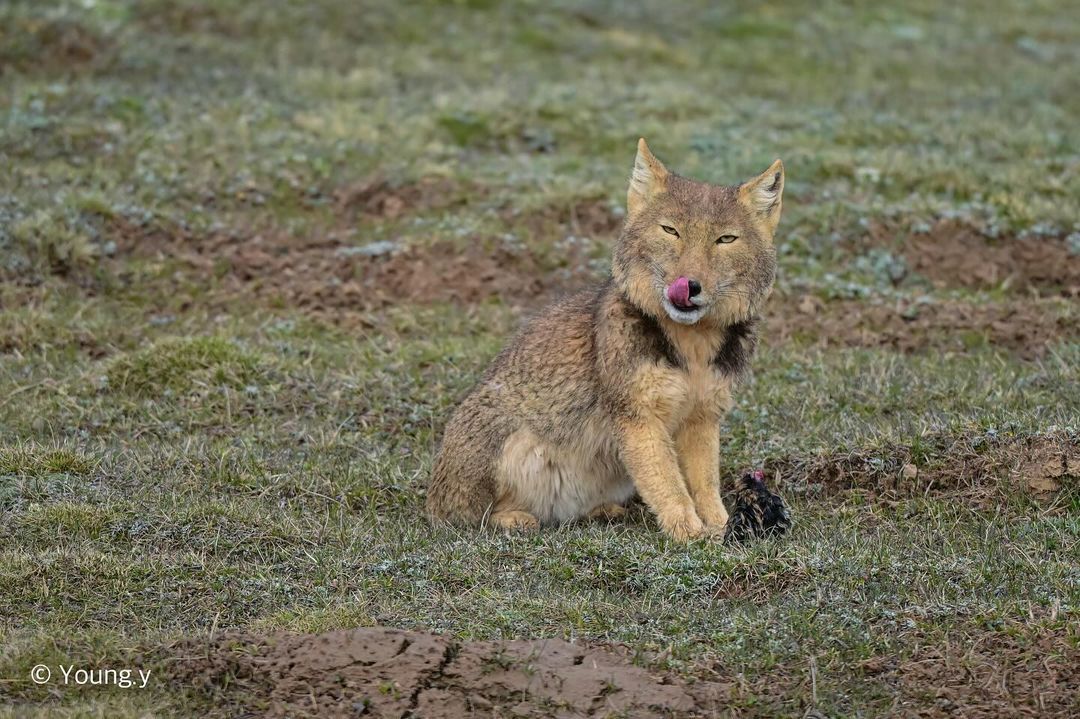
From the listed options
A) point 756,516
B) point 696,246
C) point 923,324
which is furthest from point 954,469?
point 923,324

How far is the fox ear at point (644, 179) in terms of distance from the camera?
8.79 m

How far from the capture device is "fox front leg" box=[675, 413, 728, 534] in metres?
8.95

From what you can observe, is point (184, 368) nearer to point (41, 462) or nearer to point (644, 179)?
point (41, 462)

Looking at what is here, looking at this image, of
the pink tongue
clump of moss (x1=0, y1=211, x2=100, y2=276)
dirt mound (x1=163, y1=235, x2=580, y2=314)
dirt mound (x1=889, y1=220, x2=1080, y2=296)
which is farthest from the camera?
dirt mound (x1=889, y1=220, x2=1080, y2=296)

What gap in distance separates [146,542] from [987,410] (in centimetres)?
611

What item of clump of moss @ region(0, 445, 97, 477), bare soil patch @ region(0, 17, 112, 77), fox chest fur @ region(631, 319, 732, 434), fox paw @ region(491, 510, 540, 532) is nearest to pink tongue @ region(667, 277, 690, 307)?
fox chest fur @ region(631, 319, 732, 434)

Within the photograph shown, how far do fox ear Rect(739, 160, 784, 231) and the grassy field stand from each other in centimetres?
195

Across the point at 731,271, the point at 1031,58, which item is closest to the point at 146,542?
the point at 731,271

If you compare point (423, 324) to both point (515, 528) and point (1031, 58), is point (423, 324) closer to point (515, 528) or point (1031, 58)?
point (515, 528)

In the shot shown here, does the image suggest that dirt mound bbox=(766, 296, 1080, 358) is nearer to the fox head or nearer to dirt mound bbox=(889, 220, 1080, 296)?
dirt mound bbox=(889, 220, 1080, 296)

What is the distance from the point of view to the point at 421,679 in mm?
6535

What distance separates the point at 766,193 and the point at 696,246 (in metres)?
0.69

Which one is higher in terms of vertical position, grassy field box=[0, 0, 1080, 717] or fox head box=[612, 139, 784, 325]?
fox head box=[612, 139, 784, 325]

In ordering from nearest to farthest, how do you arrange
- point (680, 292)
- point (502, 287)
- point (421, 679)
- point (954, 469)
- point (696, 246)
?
point (421, 679)
point (680, 292)
point (696, 246)
point (954, 469)
point (502, 287)
